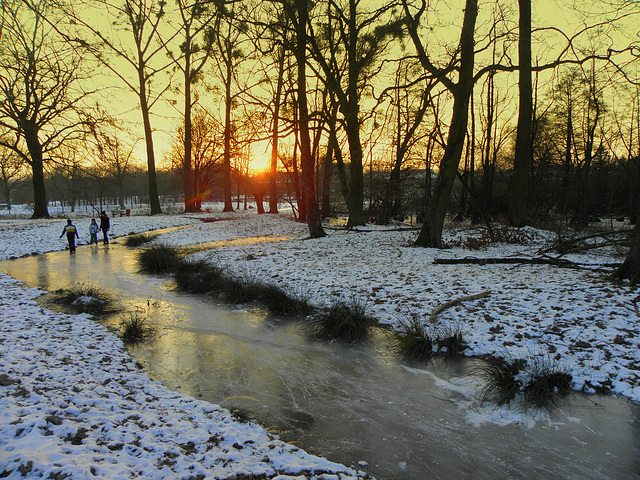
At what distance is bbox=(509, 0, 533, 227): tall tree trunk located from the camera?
42.0 feet

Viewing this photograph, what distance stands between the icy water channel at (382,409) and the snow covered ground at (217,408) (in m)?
0.39

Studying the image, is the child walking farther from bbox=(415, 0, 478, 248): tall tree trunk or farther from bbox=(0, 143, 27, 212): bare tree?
bbox=(0, 143, 27, 212): bare tree

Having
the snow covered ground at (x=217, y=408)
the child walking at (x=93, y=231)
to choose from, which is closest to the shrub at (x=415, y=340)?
the snow covered ground at (x=217, y=408)

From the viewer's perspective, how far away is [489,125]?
72.5ft

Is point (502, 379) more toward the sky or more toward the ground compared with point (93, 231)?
more toward the ground

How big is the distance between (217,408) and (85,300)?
16.8ft

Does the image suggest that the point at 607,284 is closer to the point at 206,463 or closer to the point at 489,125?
the point at 206,463

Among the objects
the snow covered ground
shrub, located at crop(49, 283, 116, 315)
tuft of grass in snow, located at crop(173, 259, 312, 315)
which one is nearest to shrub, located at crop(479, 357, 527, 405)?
the snow covered ground

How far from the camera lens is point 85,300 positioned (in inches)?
287

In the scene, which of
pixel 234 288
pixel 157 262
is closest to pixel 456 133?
pixel 234 288

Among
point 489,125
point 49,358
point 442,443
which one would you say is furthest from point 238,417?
point 489,125

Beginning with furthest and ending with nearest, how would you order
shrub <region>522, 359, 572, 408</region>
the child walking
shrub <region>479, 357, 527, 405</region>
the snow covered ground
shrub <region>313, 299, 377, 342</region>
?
the child walking → shrub <region>313, 299, 377, 342</region> → shrub <region>479, 357, 527, 405</region> → shrub <region>522, 359, 572, 408</region> → the snow covered ground

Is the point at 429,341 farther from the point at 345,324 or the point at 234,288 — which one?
the point at 234,288

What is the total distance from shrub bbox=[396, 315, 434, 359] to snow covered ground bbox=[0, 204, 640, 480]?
518mm
